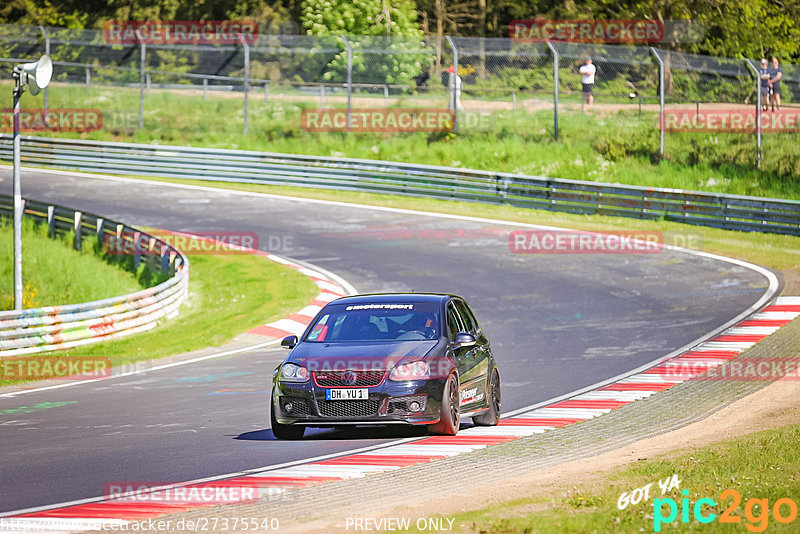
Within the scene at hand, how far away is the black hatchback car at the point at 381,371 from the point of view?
1079 cm

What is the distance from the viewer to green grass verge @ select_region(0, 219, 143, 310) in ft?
77.7

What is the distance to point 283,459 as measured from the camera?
10164 mm

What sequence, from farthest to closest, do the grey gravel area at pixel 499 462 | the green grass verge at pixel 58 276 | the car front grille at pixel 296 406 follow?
the green grass verge at pixel 58 276
the car front grille at pixel 296 406
the grey gravel area at pixel 499 462

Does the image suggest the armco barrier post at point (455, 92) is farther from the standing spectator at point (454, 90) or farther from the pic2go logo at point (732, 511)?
the pic2go logo at point (732, 511)

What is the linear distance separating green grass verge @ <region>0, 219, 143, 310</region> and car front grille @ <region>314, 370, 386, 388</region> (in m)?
13.8

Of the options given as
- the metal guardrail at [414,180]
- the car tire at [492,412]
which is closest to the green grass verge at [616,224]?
the metal guardrail at [414,180]

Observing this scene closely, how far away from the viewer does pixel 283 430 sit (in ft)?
36.6

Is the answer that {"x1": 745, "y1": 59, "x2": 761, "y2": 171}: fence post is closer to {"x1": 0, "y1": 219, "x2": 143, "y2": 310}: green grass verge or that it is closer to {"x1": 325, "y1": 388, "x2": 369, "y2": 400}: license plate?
{"x1": 0, "y1": 219, "x2": 143, "y2": 310}: green grass verge

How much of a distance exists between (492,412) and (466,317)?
1.11m

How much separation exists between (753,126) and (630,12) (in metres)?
15.2

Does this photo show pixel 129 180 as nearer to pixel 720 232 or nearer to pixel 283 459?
pixel 720 232

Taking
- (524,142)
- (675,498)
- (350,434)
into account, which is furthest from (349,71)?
(675,498)

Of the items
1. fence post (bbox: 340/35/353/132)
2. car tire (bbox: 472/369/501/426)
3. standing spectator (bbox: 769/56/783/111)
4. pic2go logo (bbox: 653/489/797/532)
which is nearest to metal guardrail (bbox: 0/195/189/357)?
car tire (bbox: 472/369/501/426)

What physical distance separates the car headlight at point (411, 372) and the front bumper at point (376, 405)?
54 mm
